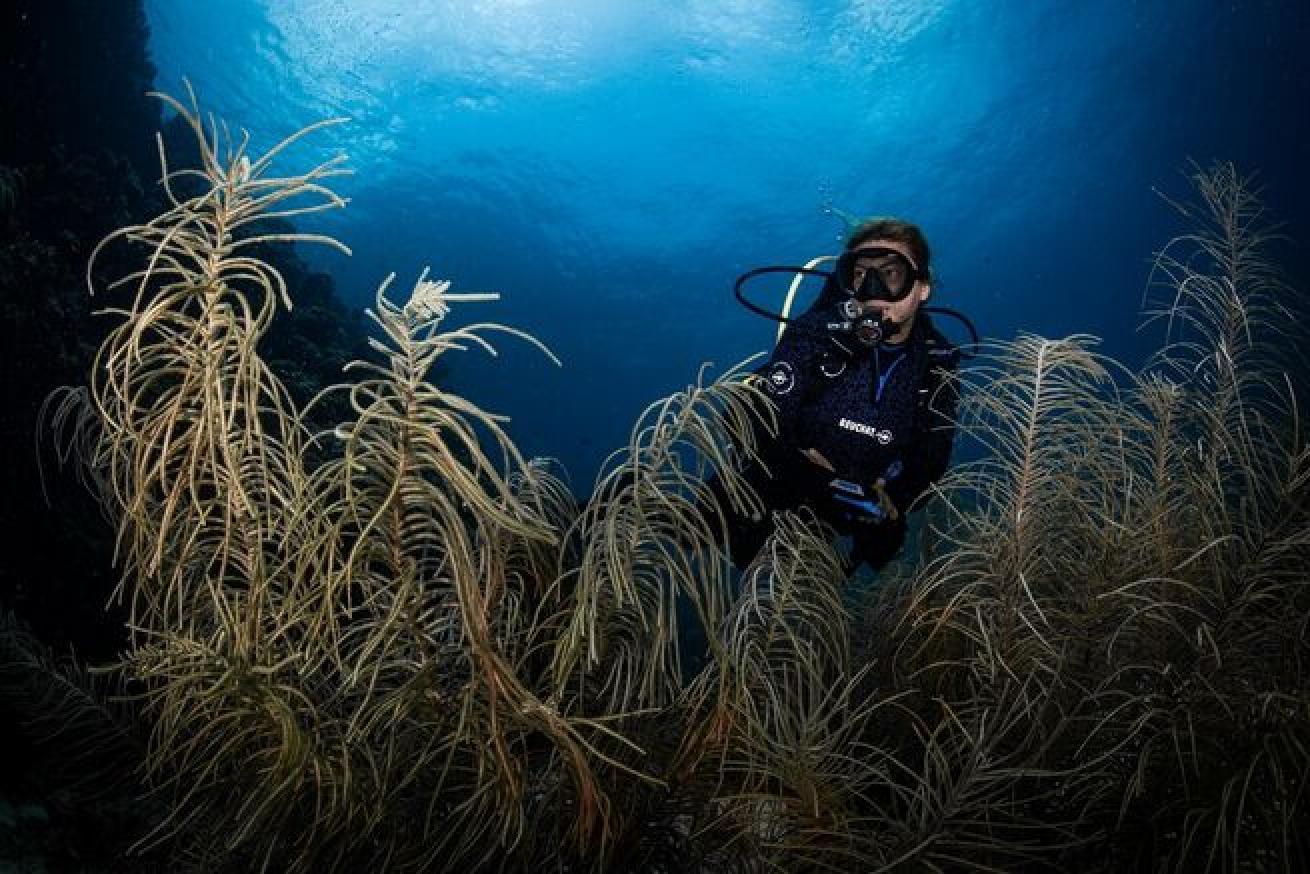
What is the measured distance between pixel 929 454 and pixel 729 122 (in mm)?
37638

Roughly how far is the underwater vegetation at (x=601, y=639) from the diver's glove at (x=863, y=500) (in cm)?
88

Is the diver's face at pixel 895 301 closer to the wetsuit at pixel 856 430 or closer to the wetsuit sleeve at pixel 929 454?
the wetsuit at pixel 856 430

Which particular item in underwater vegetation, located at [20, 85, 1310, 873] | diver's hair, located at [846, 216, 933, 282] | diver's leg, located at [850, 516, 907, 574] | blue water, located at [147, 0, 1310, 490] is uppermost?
blue water, located at [147, 0, 1310, 490]

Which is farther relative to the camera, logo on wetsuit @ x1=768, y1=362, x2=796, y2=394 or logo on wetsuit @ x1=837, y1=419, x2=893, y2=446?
logo on wetsuit @ x1=837, y1=419, x2=893, y2=446

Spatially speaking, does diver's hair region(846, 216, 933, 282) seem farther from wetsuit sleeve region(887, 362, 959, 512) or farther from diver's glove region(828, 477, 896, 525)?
diver's glove region(828, 477, 896, 525)

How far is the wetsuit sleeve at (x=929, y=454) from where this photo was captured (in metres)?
4.02

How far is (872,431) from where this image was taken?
410 centimetres

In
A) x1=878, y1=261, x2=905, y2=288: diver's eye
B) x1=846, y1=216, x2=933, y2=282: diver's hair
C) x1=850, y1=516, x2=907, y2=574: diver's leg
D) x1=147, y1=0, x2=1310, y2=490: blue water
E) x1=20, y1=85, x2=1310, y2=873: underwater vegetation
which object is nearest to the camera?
x1=20, y1=85, x2=1310, y2=873: underwater vegetation

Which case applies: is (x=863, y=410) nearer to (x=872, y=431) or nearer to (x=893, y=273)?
(x=872, y=431)

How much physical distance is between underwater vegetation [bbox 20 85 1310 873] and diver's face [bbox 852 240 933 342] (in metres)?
1.12

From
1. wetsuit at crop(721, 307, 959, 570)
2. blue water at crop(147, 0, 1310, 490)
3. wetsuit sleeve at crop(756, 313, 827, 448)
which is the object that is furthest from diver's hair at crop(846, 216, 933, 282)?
blue water at crop(147, 0, 1310, 490)

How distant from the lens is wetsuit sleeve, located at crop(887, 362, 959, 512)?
4.02 meters

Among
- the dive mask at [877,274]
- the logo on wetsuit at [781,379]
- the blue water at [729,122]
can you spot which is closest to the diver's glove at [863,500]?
the logo on wetsuit at [781,379]

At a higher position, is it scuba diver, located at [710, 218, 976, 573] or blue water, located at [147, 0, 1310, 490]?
blue water, located at [147, 0, 1310, 490]
